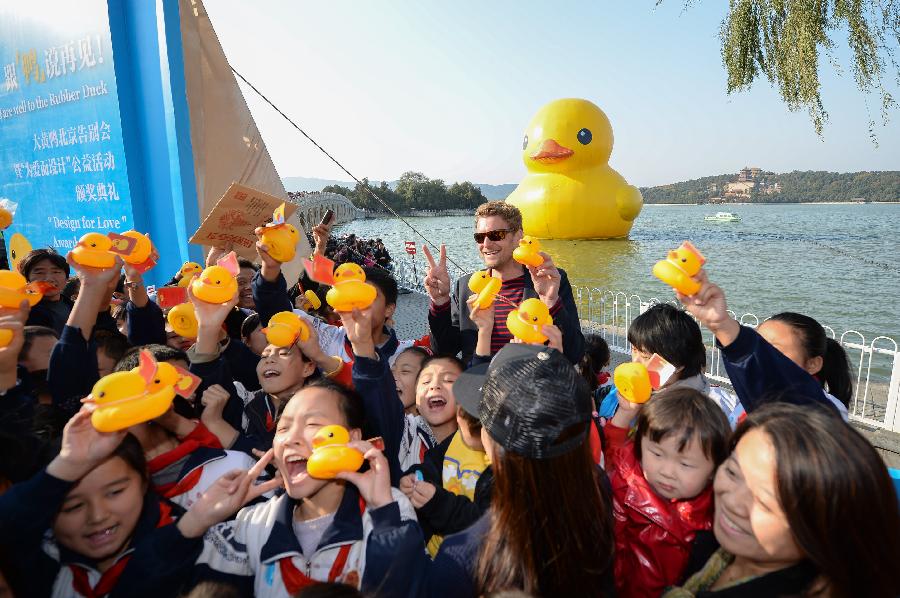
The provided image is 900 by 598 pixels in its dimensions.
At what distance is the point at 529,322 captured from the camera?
1904 mm

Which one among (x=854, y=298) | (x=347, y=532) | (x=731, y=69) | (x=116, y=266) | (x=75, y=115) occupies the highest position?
(x=731, y=69)

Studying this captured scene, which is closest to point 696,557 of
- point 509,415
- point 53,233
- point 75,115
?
point 509,415

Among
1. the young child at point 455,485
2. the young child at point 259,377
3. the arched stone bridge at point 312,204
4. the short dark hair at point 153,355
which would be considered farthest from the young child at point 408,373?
the arched stone bridge at point 312,204

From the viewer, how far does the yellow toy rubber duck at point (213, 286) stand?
1997 millimetres

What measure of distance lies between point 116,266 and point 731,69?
9.99 metres

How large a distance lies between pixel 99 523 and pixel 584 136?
1832 cm

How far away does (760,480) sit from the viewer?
1201 mm

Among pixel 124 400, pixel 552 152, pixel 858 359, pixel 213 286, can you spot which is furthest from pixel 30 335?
pixel 552 152

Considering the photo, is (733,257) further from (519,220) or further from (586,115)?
(519,220)

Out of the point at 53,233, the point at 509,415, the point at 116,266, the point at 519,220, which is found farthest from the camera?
the point at 53,233

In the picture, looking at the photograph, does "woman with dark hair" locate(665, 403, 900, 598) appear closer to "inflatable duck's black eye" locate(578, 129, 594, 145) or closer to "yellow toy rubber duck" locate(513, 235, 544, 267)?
"yellow toy rubber duck" locate(513, 235, 544, 267)

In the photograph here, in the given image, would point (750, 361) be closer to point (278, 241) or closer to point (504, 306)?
point (504, 306)

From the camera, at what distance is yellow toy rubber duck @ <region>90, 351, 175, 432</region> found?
1262 millimetres

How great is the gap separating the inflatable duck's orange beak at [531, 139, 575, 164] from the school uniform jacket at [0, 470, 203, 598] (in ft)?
57.3
